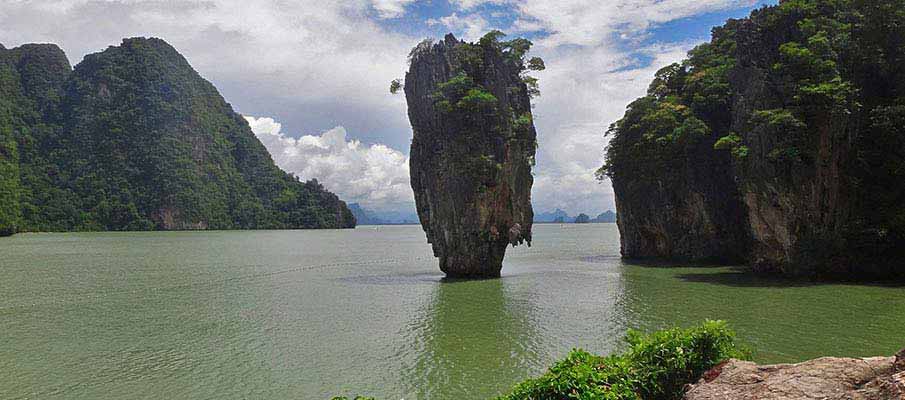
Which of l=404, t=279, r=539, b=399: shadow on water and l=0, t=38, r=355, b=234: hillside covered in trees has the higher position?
l=0, t=38, r=355, b=234: hillside covered in trees

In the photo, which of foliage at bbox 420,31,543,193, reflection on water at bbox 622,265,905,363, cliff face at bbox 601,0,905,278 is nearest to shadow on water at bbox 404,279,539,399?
reflection on water at bbox 622,265,905,363

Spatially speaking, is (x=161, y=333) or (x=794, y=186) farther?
(x=794, y=186)

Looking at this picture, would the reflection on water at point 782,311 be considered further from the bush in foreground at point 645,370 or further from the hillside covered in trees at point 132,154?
the hillside covered in trees at point 132,154

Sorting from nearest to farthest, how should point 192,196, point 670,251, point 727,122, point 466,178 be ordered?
point 466,178
point 727,122
point 670,251
point 192,196

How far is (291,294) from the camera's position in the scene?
24.1 metres

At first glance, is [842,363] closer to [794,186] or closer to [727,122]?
[794,186]

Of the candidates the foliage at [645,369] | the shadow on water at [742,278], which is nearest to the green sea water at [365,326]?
the shadow on water at [742,278]

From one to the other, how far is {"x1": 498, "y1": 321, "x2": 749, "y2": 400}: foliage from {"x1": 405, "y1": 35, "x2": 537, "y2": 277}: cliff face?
20382 mm

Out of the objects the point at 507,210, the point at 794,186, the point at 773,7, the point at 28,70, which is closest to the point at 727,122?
the point at 773,7

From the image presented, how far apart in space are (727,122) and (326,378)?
31.5 m

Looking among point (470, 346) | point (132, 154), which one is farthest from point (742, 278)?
point (132, 154)

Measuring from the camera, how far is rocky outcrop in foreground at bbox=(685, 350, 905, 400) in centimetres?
432

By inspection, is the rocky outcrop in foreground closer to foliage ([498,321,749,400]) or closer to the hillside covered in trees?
foliage ([498,321,749,400])

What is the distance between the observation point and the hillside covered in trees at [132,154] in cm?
9850
